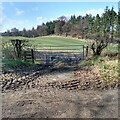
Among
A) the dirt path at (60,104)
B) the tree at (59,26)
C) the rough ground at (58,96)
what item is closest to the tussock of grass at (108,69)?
the rough ground at (58,96)

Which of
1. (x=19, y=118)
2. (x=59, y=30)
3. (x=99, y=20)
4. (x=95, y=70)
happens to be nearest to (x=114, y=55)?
(x=95, y=70)

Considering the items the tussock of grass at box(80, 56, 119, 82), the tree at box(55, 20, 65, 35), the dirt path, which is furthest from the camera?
the tree at box(55, 20, 65, 35)

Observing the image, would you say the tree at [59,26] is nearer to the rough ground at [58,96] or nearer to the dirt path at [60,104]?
the rough ground at [58,96]

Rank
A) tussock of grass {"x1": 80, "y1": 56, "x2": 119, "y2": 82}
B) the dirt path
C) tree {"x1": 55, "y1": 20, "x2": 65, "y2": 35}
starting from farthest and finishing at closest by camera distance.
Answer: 1. tree {"x1": 55, "y1": 20, "x2": 65, "y2": 35}
2. tussock of grass {"x1": 80, "y1": 56, "x2": 119, "y2": 82}
3. the dirt path

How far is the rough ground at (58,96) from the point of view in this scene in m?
3.54

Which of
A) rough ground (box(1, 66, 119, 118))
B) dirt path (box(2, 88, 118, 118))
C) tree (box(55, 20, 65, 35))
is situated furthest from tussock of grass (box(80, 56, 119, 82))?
tree (box(55, 20, 65, 35))

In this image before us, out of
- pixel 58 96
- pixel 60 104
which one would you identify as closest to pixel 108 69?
pixel 58 96

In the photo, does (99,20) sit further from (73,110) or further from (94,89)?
(73,110)

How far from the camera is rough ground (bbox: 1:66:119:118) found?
3.54 meters

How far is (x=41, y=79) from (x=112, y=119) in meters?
2.78

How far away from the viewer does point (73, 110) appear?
3615 mm

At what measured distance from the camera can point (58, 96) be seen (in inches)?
172

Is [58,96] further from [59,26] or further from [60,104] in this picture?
[59,26]

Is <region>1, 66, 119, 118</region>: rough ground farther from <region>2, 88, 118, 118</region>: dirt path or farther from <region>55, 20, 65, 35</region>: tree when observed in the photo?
<region>55, 20, 65, 35</region>: tree
